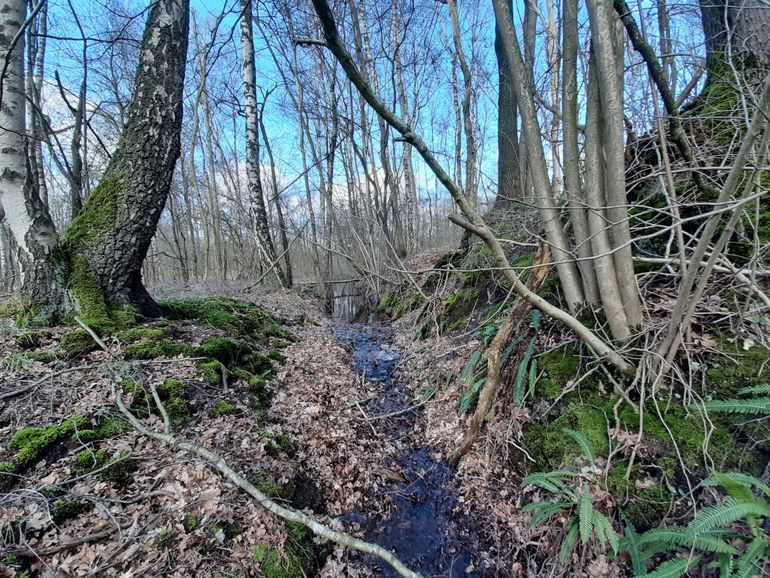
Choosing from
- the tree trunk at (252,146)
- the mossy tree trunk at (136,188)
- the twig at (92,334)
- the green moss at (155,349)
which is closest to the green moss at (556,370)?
the green moss at (155,349)

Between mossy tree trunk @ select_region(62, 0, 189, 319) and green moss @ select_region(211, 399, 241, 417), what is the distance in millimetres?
1873

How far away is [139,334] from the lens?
12.7 ft

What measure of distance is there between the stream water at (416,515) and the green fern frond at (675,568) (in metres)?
1.25

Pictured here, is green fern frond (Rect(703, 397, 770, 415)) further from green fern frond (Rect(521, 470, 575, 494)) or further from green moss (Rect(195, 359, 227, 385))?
green moss (Rect(195, 359, 227, 385))

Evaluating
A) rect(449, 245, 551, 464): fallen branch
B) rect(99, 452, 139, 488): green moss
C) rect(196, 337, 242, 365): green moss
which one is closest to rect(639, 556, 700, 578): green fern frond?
rect(449, 245, 551, 464): fallen branch

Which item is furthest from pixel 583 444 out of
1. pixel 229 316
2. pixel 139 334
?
pixel 229 316

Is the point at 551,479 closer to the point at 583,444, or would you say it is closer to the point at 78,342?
the point at 583,444

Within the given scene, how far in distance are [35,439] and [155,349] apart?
1.35 m

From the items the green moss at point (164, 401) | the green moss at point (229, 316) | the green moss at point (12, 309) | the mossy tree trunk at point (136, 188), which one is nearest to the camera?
the green moss at point (164, 401)

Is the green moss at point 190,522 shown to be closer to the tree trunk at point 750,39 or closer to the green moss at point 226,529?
the green moss at point 226,529

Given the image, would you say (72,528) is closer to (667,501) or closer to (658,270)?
(667,501)

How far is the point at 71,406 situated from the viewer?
285 cm

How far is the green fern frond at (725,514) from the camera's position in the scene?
5.49 feet

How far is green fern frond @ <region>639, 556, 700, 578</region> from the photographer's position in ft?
5.74
